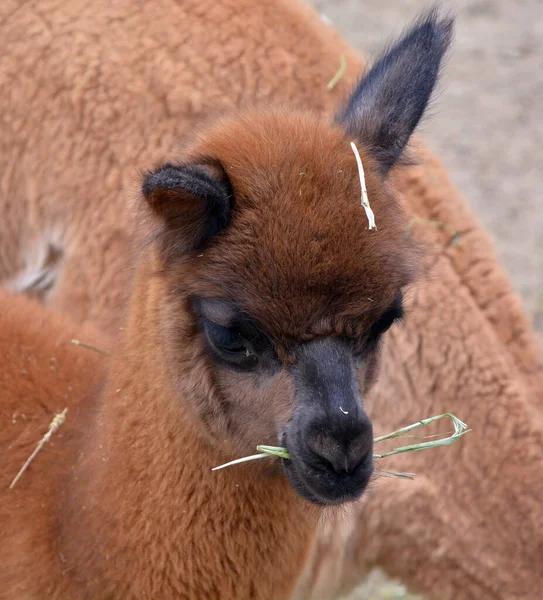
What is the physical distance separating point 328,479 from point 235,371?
348 millimetres

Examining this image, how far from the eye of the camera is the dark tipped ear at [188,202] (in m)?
2.13

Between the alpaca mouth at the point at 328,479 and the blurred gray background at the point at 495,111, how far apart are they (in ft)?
13.7

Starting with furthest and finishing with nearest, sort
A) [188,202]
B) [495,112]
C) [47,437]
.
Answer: [495,112] < [47,437] < [188,202]

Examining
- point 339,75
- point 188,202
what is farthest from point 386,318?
point 339,75

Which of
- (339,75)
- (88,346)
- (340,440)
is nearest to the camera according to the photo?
(340,440)

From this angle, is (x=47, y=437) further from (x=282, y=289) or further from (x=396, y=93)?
(x=396, y=93)

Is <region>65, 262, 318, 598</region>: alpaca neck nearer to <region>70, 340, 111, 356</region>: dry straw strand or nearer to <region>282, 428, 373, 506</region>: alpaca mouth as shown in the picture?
<region>282, 428, 373, 506</region>: alpaca mouth

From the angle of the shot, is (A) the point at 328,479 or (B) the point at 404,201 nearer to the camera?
(A) the point at 328,479

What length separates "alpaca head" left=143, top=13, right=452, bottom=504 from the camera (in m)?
2.15

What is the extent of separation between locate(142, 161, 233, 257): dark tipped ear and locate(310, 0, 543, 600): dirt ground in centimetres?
395

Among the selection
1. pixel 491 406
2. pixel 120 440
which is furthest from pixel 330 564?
pixel 120 440

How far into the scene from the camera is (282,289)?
2.16 m

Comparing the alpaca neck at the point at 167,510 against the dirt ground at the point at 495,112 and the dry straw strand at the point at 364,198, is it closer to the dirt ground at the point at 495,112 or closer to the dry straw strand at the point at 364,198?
the dry straw strand at the point at 364,198

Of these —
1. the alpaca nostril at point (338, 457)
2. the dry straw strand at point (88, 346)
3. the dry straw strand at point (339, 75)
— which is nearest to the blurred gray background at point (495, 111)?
the dry straw strand at point (339, 75)
